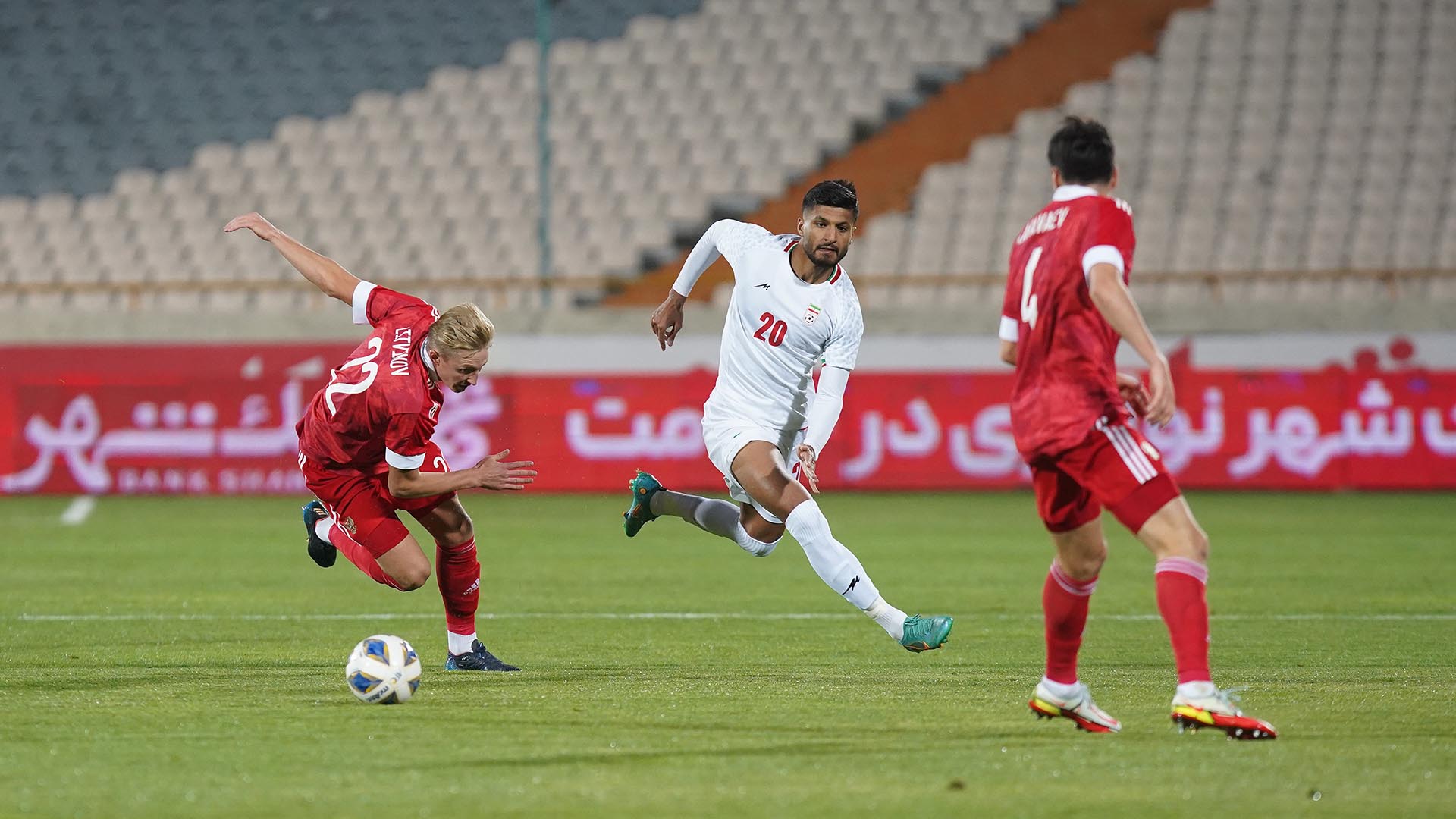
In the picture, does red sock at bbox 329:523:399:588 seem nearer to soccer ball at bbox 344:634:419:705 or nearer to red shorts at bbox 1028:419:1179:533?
soccer ball at bbox 344:634:419:705

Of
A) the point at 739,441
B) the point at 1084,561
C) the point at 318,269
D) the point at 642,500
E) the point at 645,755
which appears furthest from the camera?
the point at 642,500

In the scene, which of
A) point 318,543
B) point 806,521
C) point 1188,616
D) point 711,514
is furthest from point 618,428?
point 1188,616

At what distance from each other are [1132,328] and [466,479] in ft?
8.62

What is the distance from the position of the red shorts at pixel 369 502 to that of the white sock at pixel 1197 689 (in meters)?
3.12

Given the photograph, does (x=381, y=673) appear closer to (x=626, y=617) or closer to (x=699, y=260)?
(x=699, y=260)

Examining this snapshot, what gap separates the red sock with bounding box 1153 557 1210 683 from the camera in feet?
17.1

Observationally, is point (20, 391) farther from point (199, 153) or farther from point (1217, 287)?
point (1217, 287)

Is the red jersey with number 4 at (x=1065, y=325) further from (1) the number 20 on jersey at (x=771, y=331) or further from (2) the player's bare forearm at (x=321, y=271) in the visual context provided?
(2) the player's bare forearm at (x=321, y=271)

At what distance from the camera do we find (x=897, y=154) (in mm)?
23328

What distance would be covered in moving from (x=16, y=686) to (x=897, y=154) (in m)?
18.0

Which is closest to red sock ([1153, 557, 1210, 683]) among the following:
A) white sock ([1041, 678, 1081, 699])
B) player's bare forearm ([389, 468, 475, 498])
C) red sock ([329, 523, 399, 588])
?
white sock ([1041, 678, 1081, 699])

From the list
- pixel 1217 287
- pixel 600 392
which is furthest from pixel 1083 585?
pixel 1217 287

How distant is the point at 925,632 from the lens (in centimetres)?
665

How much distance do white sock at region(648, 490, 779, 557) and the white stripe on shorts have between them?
9.42ft
